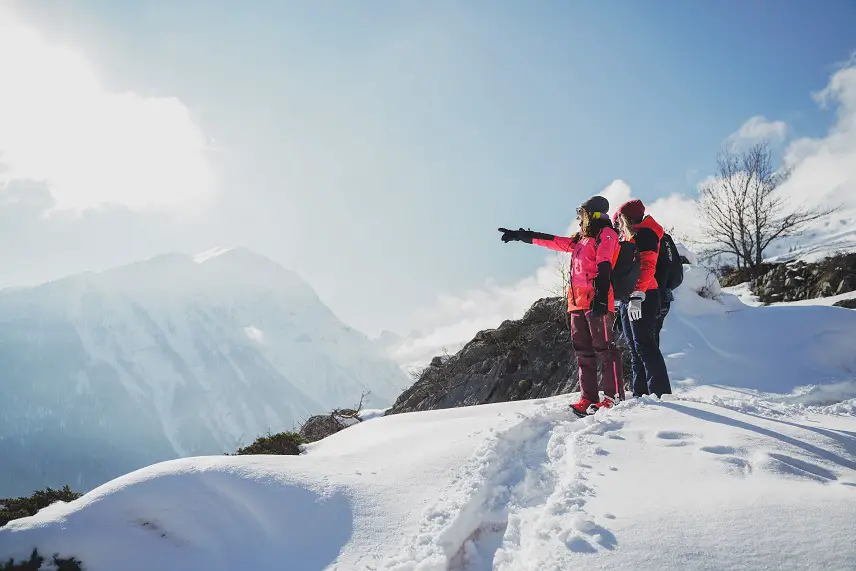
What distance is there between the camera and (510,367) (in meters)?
11.1

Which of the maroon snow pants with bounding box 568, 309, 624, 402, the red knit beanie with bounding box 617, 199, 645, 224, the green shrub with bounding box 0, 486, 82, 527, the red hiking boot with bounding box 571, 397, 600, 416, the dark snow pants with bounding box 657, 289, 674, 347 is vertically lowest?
the green shrub with bounding box 0, 486, 82, 527

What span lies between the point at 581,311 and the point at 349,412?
23.8 feet

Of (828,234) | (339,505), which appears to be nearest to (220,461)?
(339,505)

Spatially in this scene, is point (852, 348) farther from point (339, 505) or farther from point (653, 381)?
point (339, 505)

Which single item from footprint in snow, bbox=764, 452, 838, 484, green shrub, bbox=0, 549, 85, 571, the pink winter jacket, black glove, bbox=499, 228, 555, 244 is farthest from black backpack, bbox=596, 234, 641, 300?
green shrub, bbox=0, 549, 85, 571

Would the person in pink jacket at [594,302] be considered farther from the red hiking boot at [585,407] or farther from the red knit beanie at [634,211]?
the red knit beanie at [634,211]

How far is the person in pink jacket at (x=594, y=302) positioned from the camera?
5.22m

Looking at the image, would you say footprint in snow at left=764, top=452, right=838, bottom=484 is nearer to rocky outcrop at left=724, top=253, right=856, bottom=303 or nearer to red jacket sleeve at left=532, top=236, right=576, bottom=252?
red jacket sleeve at left=532, top=236, right=576, bottom=252

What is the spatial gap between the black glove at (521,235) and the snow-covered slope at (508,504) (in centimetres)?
268

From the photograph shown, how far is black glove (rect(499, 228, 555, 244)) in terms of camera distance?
6430mm

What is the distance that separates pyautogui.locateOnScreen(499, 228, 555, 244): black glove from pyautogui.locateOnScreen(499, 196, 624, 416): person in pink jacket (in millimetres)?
672

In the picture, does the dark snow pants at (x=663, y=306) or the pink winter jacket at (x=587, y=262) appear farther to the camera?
the dark snow pants at (x=663, y=306)

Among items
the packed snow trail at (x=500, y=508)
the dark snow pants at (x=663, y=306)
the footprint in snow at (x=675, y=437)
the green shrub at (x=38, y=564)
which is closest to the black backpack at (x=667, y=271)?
the dark snow pants at (x=663, y=306)

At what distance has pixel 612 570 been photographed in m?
2.03
